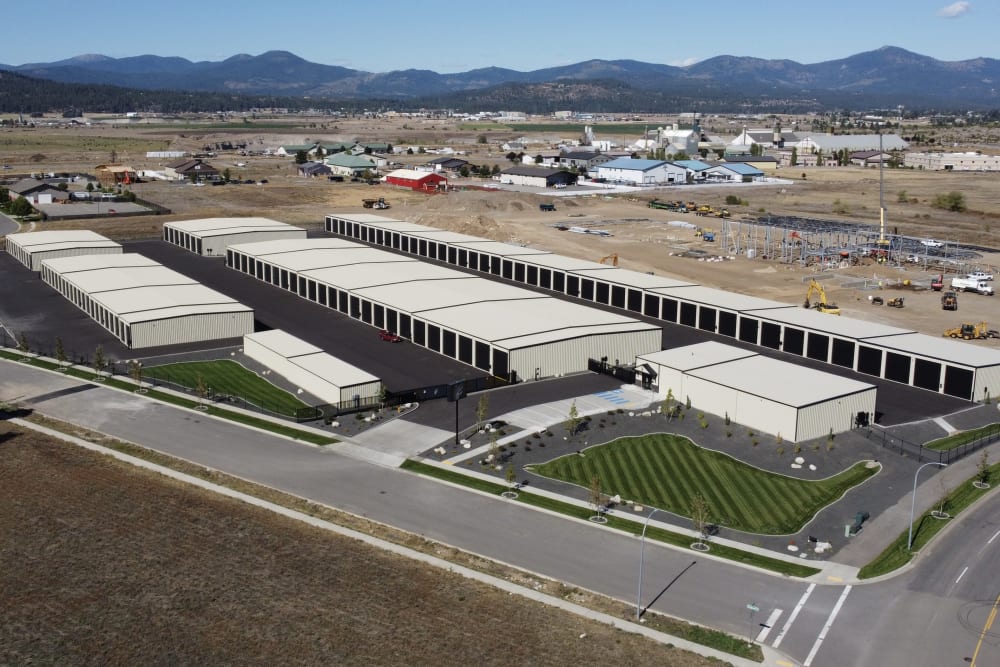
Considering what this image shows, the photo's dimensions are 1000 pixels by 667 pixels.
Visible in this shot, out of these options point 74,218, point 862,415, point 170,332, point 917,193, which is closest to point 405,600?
point 862,415

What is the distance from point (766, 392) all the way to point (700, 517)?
15.8 m

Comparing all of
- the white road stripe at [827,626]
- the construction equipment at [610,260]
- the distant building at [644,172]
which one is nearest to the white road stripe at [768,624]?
the white road stripe at [827,626]

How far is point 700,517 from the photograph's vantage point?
3741 centimetres

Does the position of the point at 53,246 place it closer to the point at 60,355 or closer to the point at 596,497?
the point at 60,355

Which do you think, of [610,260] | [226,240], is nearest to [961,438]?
[610,260]

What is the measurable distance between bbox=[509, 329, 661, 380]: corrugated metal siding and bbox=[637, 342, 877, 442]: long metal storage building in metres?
3.89

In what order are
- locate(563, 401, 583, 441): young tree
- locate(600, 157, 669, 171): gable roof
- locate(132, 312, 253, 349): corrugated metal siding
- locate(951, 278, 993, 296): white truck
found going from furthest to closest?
locate(600, 157, 669, 171): gable roof → locate(951, 278, 993, 296): white truck → locate(132, 312, 253, 349): corrugated metal siding → locate(563, 401, 583, 441): young tree

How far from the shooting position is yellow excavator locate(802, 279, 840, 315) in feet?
249

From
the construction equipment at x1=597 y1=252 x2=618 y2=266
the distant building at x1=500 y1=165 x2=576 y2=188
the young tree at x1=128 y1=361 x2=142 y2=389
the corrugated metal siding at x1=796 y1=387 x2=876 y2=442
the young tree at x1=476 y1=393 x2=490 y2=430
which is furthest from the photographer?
the distant building at x1=500 y1=165 x2=576 y2=188

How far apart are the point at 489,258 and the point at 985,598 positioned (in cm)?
6716

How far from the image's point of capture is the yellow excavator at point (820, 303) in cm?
7588

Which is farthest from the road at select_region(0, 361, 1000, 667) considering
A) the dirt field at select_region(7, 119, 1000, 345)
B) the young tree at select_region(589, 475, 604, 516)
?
the dirt field at select_region(7, 119, 1000, 345)

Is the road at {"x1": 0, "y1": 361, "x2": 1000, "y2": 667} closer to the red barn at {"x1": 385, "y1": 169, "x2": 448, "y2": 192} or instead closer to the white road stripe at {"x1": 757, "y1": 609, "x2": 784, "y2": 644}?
the white road stripe at {"x1": 757, "y1": 609, "x2": 784, "y2": 644}

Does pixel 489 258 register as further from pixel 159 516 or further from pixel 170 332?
pixel 159 516
